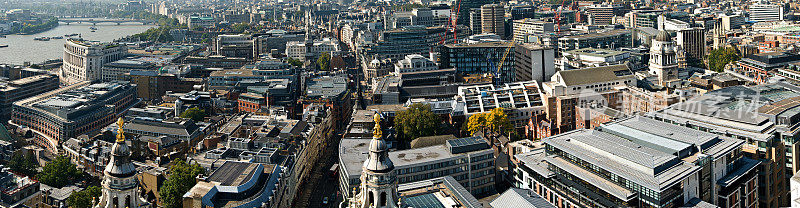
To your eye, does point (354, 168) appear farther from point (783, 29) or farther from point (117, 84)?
point (783, 29)

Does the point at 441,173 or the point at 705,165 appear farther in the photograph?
the point at 441,173

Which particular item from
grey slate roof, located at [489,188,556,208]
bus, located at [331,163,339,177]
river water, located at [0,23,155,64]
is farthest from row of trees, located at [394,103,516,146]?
river water, located at [0,23,155,64]

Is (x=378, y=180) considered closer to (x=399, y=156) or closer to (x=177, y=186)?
(x=399, y=156)

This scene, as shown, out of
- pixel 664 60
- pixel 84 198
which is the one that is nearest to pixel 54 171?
pixel 84 198

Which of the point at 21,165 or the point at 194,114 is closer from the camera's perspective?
the point at 21,165

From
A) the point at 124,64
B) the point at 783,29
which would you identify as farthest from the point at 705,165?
the point at 124,64

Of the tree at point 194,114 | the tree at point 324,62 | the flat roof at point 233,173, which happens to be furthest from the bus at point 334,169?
the tree at point 324,62
